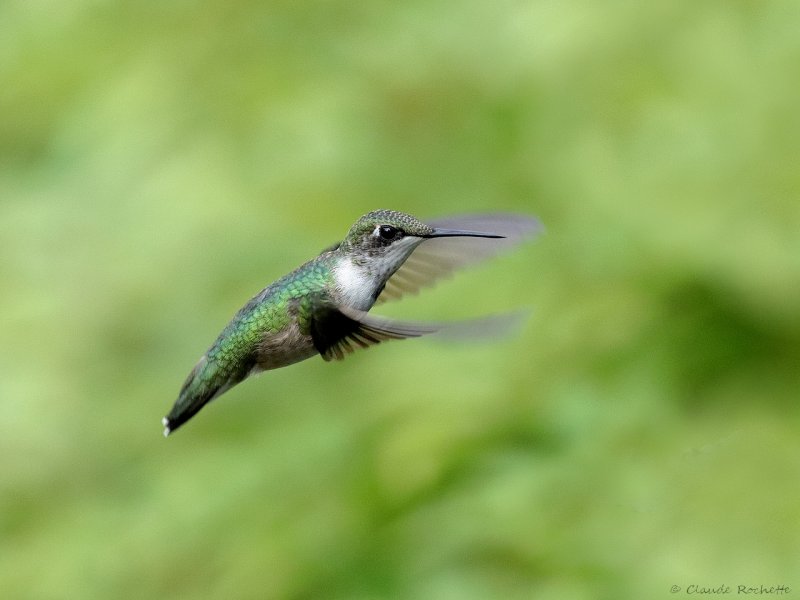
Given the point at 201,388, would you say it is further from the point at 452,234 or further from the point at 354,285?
the point at 452,234

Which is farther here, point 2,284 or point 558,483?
point 2,284

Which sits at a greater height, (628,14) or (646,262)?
(628,14)

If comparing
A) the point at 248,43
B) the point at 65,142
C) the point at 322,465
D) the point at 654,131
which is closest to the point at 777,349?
the point at 654,131

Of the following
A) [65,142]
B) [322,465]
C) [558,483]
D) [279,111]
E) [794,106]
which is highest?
[65,142]

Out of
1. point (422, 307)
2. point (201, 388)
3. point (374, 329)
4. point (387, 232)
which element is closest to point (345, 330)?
point (374, 329)

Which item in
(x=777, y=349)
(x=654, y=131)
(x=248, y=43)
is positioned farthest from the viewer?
(x=248, y=43)

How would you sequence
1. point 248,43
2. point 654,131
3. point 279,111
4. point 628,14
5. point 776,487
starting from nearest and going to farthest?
point 776,487, point 654,131, point 628,14, point 279,111, point 248,43

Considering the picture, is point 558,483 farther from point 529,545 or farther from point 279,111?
point 279,111
